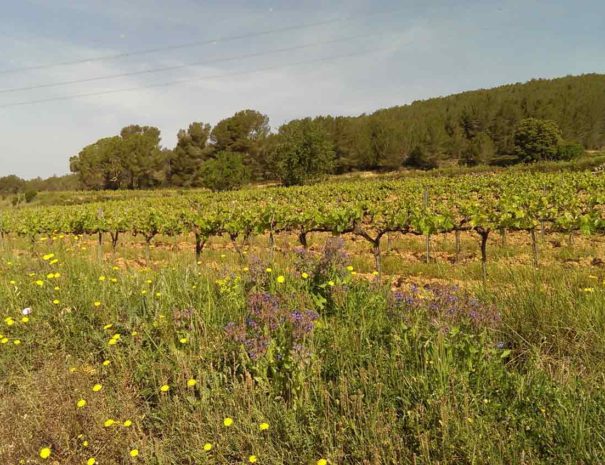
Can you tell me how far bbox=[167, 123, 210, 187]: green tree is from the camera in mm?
64812

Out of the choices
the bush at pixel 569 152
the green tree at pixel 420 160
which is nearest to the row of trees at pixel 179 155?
the green tree at pixel 420 160

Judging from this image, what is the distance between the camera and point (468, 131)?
7631cm

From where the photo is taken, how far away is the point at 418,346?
2.46 m

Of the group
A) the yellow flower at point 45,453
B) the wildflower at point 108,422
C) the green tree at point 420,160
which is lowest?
the yellow flower at point 45,453

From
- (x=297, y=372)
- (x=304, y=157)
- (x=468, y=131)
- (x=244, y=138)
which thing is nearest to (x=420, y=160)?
(x=468, y=131)

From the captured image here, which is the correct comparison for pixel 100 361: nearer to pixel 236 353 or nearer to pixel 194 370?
pixel 194 370

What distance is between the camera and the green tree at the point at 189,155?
6481 cm

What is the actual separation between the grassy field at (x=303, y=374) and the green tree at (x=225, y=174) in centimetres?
4552

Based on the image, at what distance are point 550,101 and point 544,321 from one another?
92.2 meters

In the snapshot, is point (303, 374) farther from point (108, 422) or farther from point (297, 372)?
point (108, 422)

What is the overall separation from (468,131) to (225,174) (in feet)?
175

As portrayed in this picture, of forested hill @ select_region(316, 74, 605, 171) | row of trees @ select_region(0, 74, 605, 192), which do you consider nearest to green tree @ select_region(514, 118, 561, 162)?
row of trees @ select_region(0, 74, 605, 192)

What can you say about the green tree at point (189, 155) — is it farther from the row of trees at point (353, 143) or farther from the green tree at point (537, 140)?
the green tree at point (537, 140)

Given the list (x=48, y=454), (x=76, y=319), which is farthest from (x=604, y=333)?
(x=76, y=319)
